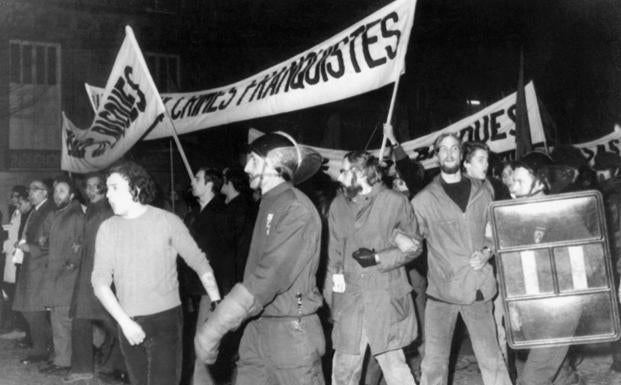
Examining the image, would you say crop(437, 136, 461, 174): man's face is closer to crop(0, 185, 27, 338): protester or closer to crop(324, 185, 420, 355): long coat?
crop(324, 185, 420, 355): long coat

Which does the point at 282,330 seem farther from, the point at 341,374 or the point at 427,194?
the point at 427,194

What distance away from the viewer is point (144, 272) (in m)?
4.73

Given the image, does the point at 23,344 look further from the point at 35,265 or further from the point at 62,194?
the point at 62,194

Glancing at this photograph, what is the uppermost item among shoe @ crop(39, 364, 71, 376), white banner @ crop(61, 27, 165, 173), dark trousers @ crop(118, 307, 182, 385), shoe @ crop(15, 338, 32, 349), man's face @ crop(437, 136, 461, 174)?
white banner @ crop(61, 27, 165, 173)

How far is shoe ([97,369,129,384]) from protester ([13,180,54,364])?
1.29 meters

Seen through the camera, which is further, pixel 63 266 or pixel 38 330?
pixel 38 330

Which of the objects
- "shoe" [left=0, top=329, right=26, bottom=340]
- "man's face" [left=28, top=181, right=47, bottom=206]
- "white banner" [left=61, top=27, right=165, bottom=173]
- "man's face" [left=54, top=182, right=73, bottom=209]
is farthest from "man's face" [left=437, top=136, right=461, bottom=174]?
"shoe" [left=0, top=329, right=26, bottom=340]

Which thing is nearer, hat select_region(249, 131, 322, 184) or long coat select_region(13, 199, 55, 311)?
hat select_region(249, 131, 322, 184)

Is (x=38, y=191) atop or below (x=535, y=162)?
atop

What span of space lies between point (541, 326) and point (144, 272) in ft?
9.06

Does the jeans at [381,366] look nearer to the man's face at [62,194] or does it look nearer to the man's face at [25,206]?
the man's face at [62,194]

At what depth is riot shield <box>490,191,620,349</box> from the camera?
16.8 feet

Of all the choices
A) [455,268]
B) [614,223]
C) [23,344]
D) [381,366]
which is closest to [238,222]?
[381,366]

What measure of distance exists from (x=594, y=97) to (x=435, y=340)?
810 inches
